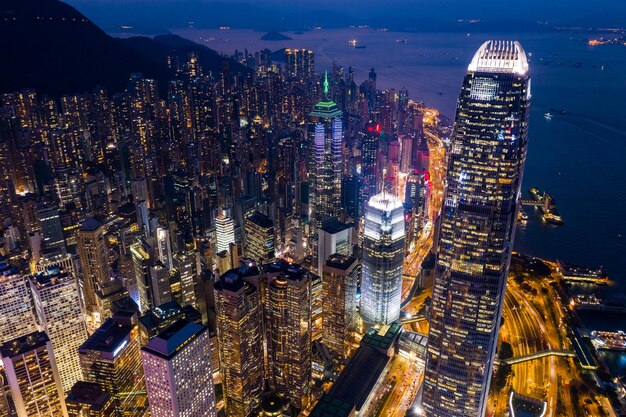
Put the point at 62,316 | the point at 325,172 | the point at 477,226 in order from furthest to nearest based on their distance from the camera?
the point at 325,172 < the point at 62,316 < the point at 477,226

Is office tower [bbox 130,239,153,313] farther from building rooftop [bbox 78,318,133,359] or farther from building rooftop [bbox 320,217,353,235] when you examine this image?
building rooftop [bbox 320,217,353,235]

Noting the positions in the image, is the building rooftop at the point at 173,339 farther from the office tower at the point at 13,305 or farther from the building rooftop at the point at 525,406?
the building rooftop at the point at 525,406

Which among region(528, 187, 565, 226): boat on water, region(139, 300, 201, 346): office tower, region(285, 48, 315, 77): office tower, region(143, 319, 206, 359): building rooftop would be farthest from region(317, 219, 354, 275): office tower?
region(285, 48, 315, 77): office tower

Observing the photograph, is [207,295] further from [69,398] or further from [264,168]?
[264,168]

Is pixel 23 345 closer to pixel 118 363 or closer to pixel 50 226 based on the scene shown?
pixel 118 363

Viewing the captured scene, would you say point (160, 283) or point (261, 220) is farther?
point (261, 220)

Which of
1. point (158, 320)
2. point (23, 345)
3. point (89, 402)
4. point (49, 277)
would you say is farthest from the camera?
point (49, 277)

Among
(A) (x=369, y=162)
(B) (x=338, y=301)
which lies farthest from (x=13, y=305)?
(A) (x=369, y=162)
